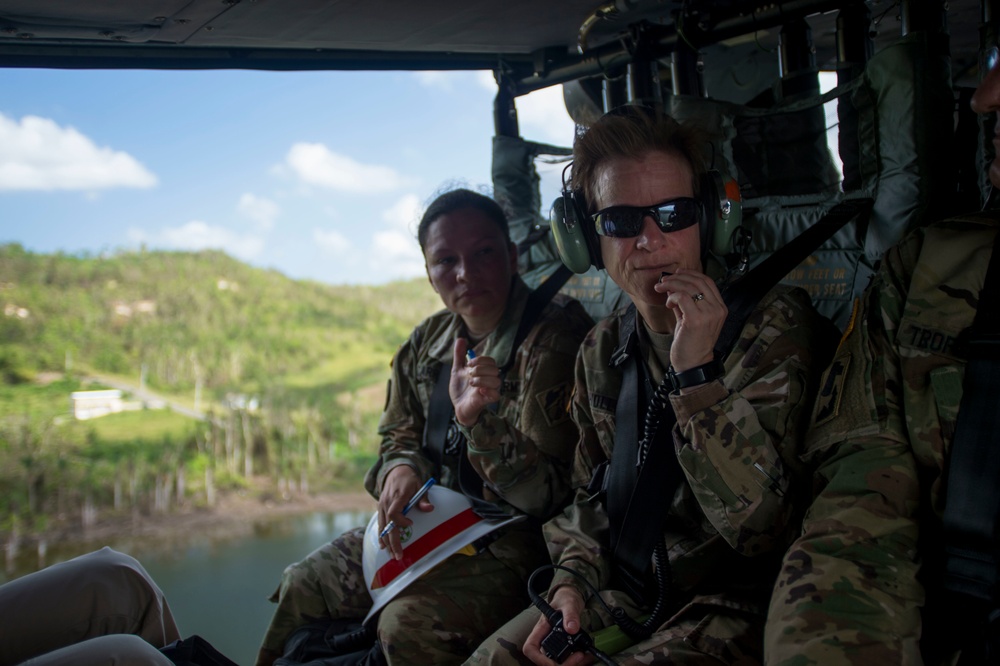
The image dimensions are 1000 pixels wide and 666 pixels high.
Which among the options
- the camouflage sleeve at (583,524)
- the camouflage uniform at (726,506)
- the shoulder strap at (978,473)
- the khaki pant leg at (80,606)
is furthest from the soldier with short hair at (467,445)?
the shoulder strap at (978,473)

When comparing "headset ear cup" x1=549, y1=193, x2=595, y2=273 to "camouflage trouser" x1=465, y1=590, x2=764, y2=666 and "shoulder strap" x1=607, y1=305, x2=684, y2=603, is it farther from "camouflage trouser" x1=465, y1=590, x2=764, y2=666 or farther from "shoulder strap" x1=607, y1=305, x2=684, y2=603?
"camouflage trouser" x1=465, y1=590, x2=764, y2=666

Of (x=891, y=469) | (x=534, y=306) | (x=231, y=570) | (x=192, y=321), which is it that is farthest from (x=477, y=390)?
(x=192, y=321)

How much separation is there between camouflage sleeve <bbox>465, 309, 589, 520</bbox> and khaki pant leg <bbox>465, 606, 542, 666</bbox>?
351 millimetres

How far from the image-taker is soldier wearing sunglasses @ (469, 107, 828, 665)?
4.26 feet

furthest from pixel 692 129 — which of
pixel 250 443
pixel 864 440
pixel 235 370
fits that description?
pixel 235 370

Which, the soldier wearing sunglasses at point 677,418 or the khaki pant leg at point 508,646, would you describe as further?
the khaki pant leg at point 508,646

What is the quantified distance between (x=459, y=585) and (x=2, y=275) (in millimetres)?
2847

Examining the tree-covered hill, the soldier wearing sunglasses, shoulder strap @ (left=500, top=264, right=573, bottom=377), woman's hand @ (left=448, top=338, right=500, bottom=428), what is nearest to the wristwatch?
the soldier wearing sunglasses

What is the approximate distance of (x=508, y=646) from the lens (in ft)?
4.96

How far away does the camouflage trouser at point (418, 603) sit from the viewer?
1.78 metres

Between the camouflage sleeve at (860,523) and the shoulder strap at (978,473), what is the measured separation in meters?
0.06

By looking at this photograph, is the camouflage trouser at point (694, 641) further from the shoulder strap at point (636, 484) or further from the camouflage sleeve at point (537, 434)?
the camouflage sleeve at point (537, 434)

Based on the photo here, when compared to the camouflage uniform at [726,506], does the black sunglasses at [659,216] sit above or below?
above

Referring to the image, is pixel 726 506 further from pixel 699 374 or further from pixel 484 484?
pixel 484 484
